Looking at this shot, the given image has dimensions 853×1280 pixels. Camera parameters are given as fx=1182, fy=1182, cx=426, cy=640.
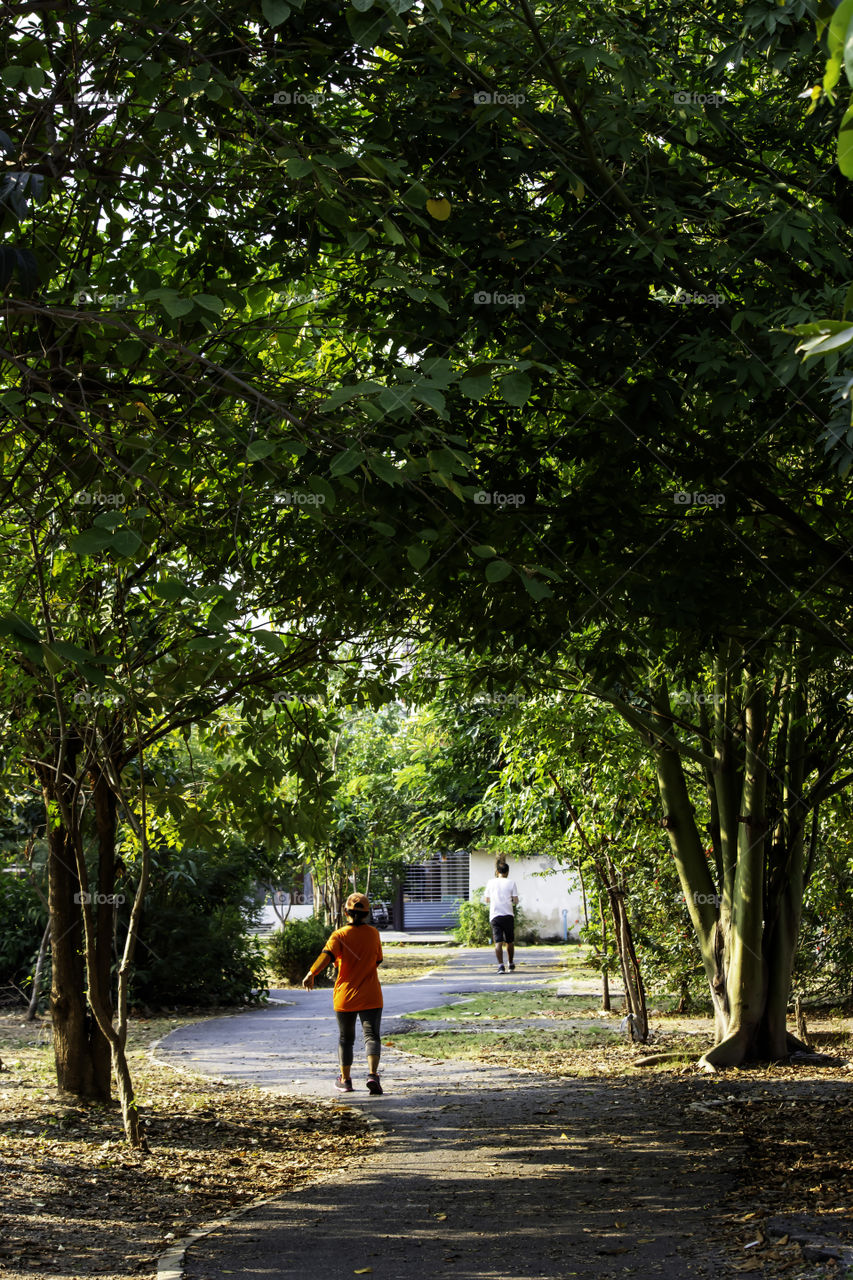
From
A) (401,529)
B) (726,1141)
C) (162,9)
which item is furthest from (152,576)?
(726,1141)

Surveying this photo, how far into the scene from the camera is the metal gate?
46.7 metres

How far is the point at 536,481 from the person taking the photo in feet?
21.5

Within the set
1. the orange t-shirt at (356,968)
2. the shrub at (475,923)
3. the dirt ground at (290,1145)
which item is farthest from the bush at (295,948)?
the shrub at (475,923)

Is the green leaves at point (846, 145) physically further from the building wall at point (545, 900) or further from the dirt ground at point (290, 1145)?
the building wall at point (545, 900)

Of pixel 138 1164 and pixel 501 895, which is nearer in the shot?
pixel 138 1164

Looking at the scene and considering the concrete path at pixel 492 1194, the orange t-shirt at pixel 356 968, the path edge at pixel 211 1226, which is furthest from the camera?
the orange t-shirt at pixel 356 968

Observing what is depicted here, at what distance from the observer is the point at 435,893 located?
46.9m

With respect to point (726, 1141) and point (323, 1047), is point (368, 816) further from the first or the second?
point (726, 1141)

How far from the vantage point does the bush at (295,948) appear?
20.4m

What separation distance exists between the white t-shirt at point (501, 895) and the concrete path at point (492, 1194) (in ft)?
31.2

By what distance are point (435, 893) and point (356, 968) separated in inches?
1469

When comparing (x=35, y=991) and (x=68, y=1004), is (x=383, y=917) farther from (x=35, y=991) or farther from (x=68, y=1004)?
(x=68, y=1004)

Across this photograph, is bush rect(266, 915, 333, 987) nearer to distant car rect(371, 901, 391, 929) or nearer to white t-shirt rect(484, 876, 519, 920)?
white t-shirt rect(484, 876, 519, 920)

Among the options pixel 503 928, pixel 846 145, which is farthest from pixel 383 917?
pixel 846 145
